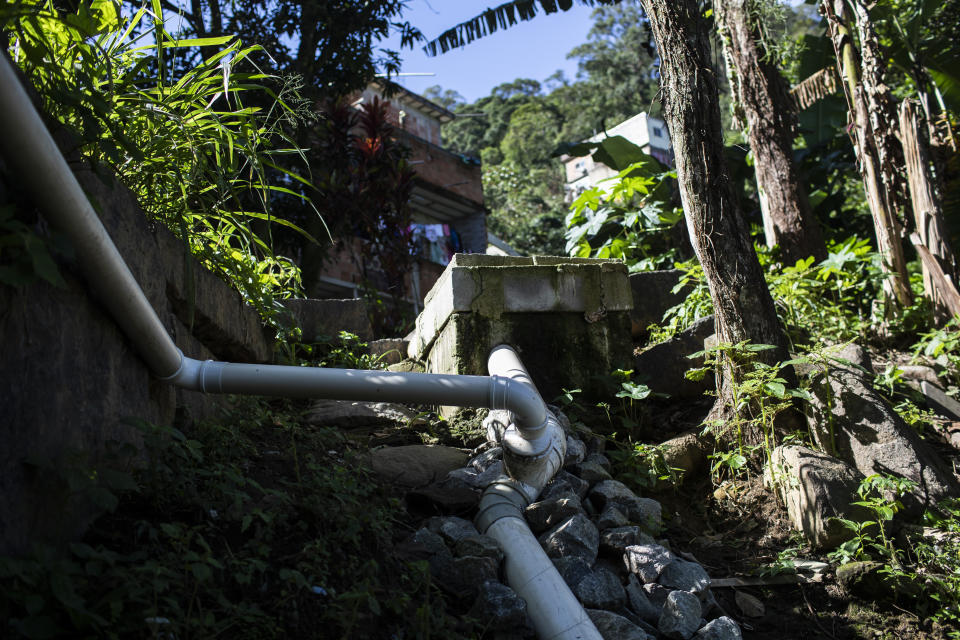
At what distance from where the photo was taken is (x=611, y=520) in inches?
115

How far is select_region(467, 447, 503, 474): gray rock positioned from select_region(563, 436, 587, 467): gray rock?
0.95 feet

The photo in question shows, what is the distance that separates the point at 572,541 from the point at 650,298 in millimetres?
2779

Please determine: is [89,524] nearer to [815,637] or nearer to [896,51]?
[815,637]

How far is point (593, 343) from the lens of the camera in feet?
13.4

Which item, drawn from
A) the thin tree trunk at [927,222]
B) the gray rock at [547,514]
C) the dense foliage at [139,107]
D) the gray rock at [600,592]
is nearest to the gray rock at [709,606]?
the gray rock at [600,592]

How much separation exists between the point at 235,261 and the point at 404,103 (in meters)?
19.3

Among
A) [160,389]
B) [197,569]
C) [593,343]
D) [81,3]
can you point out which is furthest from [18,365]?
[593,343]

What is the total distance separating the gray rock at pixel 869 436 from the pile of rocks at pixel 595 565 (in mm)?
955

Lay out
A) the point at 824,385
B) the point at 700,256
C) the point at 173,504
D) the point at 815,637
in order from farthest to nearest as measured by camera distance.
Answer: the point at 700,256
the point at 824,385
the point at 815,637
the point at 173,504

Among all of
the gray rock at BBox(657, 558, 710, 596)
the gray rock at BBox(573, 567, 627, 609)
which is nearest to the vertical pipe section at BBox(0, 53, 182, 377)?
the gray rock at BBox(573, 567, 627, 609)

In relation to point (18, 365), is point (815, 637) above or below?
below

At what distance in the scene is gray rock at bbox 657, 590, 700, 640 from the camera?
241 centimetres

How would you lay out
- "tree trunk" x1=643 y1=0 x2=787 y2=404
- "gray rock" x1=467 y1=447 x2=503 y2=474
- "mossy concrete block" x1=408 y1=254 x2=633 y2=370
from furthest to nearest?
"mossy concrete block" x1=408 y1=254 x2=633 y2=370, "tree trunk" x1=643 y1=0 x2=787 y2=404, "gray rock" x1=467 y1=447 x2=503 y2=474

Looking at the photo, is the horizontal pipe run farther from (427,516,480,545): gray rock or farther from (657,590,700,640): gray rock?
(657,590,700,640): gray rock
